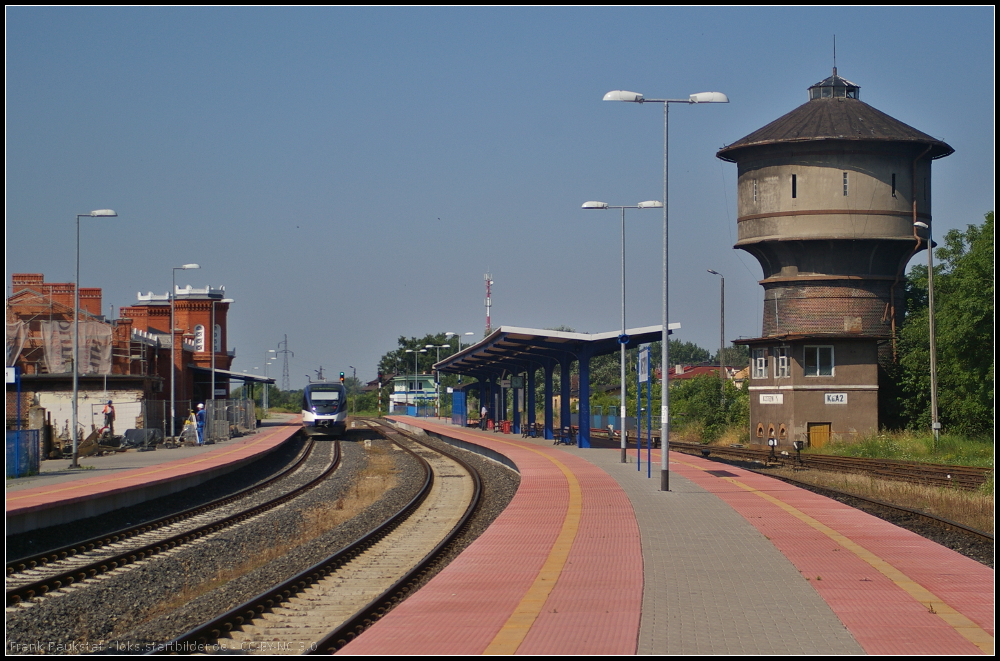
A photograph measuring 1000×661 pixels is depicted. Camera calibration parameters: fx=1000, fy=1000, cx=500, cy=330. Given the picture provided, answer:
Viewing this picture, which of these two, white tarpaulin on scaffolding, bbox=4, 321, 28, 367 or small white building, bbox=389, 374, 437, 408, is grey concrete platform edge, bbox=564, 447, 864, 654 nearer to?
white tarpaulin on scaffolding, bbox=4, 321, 28, 367

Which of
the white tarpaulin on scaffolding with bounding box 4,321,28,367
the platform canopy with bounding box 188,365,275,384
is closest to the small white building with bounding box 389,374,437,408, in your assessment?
the platform canopy with bounding box 188,365,275,384

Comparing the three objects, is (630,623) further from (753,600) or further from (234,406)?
(234,406)

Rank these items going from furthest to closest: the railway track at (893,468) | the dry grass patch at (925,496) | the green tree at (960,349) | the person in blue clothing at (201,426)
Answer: the person in blue clothing at (201,426)
the green tree at (960,349)
the railway track at (893,468)
the dry grass patch at (925,496)

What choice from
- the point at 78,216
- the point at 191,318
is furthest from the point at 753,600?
the point at 191,318

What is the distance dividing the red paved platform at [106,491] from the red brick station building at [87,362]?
10450 mm

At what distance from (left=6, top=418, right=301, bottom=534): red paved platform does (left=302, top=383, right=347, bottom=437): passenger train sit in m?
18.4

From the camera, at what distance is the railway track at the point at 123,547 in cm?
1230

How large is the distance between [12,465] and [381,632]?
19369mm

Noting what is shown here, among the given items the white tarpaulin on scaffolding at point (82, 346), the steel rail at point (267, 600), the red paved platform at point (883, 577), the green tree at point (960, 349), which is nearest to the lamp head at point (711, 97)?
the red paved platform at point (883, 577)

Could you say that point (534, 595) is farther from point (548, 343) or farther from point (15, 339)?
point (15, 339)

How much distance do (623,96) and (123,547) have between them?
12124 millimetres

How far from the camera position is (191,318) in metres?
71.5

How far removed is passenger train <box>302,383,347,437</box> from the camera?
5156 cm

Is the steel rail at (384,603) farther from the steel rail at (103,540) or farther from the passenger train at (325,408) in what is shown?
the passenger train at (325,408)
